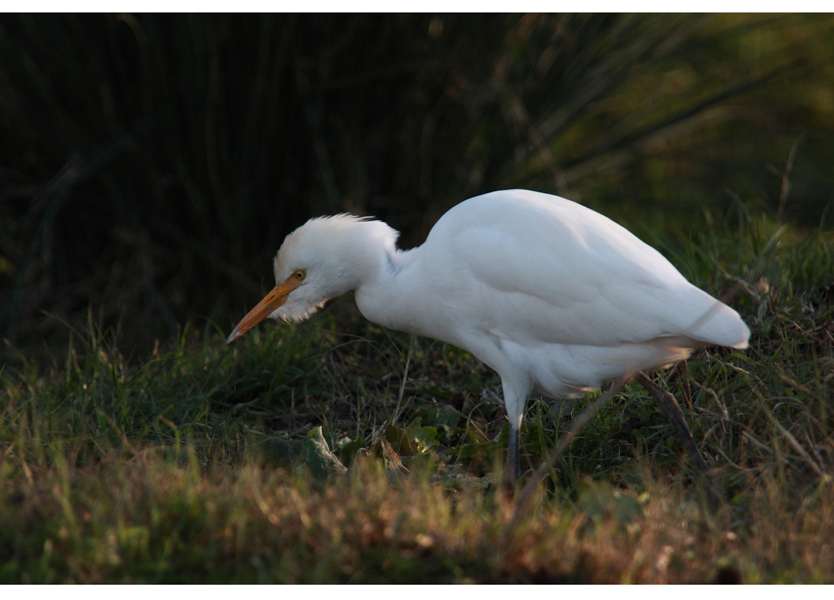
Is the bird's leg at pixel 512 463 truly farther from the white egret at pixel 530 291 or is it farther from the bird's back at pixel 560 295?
the bird's back at pixel 560 295

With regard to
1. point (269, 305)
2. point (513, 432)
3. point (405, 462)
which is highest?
point (269, 305)

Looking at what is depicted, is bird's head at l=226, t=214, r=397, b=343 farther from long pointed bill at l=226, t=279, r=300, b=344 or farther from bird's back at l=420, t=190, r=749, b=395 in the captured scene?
bird's back at l=420, t=190, r=749, b=395

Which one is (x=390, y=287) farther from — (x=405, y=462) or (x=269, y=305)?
(x=405, y=462)

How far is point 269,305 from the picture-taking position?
127 inches

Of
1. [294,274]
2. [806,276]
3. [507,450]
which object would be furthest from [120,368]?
[806,276]

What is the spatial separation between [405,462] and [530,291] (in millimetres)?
780

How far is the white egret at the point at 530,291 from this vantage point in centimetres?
266

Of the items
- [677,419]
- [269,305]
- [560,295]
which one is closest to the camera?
[560,295]

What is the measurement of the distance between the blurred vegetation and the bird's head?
1.46 m

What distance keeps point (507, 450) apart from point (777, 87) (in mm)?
6227

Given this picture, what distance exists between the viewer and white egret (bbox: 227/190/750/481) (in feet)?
8.71

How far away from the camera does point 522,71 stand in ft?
17.0

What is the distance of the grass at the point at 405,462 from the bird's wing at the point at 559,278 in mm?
417

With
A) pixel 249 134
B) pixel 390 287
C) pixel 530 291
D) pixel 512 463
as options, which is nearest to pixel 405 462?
pixel 512 463
